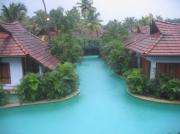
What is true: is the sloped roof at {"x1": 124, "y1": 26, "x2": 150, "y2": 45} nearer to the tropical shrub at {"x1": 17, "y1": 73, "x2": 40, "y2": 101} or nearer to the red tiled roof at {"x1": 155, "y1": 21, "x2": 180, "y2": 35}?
the red tiled roof at {"x1": 155, "y1": 21, "x2": 180, "y2": 35}

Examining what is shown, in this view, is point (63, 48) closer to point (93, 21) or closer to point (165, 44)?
point (165, 44)

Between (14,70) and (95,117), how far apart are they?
4.42 metres

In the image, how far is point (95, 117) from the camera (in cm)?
712

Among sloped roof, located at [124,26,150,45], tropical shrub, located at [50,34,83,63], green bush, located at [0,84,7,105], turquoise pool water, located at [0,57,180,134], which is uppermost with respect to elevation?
sloped roof, located at [124,26,150,45]

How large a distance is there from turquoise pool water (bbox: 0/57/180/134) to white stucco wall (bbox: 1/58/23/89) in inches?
80.6

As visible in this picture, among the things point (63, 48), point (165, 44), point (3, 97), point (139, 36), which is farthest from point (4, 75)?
point (139, 36)

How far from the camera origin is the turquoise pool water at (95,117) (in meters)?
6.27

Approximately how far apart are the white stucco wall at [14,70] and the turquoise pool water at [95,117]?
6.72 feet

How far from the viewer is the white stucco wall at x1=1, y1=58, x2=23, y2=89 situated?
31.6 ft

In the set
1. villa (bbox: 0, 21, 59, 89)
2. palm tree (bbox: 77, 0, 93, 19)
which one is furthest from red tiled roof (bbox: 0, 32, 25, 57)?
palm tree (bbox: 77, 0, 93, 19)

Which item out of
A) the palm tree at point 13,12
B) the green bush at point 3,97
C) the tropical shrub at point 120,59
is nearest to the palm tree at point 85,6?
the palm tree at point 13,12

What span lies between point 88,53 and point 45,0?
10277 mm

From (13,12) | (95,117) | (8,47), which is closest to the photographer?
(95,117)

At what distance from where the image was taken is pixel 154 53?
8891 millimetres
